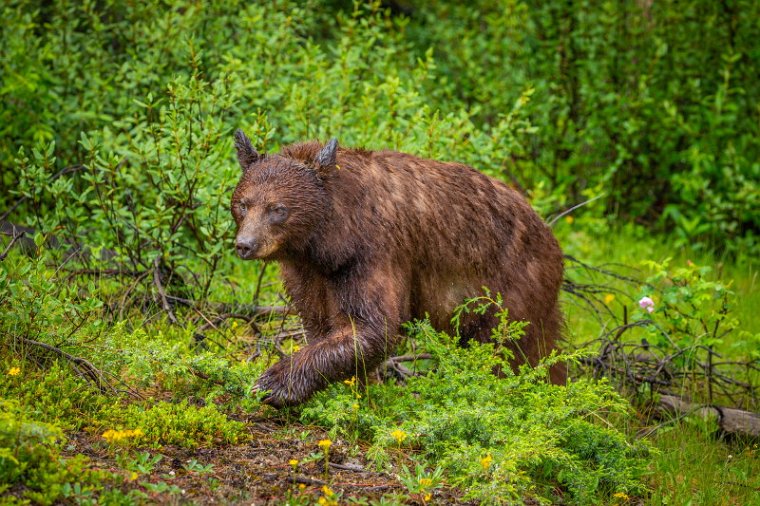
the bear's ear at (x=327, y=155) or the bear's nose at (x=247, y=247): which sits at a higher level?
the bear's ear at (x=327, y=155)

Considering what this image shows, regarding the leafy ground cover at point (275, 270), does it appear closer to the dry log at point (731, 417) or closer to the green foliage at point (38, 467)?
the green foliage at point (38, 467)

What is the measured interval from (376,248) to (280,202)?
0.62m

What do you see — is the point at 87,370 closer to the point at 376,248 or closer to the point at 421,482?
the point at 376,248

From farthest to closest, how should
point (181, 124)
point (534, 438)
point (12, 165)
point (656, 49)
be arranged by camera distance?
point (656, 49) → point (12, 165) → point (181, 124) → point (534, 438)

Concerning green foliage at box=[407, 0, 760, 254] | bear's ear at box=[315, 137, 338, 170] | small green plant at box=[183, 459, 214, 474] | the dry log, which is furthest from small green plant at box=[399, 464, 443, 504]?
green foliage at box=[407, 0, 760, 254]

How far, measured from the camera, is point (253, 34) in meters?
9.27

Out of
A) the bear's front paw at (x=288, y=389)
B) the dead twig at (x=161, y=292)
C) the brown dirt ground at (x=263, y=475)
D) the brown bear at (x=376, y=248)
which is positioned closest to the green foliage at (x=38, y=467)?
the brown dirt ground at (x=263, y=475)

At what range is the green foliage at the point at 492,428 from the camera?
4.95 meters

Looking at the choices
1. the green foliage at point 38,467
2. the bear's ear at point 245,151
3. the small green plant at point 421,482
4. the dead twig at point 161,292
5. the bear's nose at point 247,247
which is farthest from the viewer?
the dead twig at point 161,292

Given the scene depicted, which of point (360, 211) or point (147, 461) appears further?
point (360, 211)

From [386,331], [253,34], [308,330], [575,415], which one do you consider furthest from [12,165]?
[575,415]

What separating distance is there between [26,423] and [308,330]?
2005 mm

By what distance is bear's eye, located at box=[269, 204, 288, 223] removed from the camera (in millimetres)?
5473

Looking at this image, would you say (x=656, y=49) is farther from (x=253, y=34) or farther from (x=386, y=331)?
(x=386, y=331)
